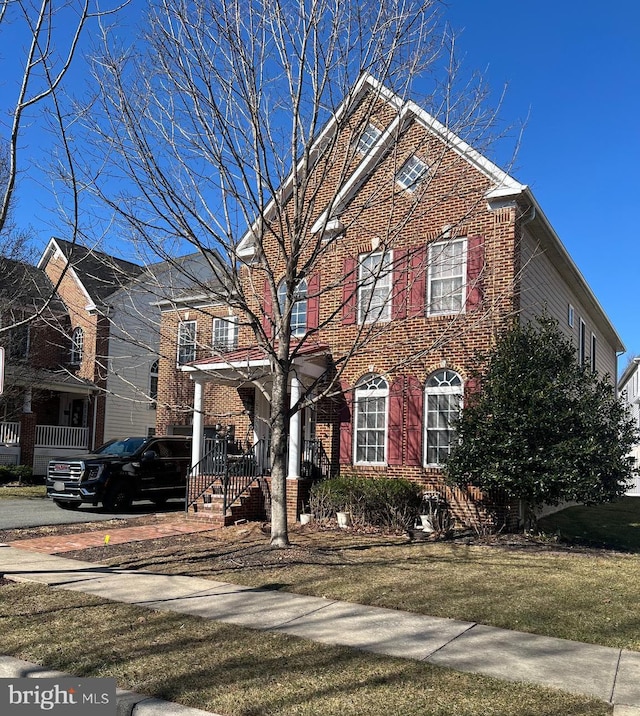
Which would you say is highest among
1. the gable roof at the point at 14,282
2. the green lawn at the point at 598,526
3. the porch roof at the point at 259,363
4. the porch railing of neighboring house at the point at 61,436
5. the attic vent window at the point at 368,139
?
the attic vent window at the point at 368,139

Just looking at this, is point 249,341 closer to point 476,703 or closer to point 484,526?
point 484,526

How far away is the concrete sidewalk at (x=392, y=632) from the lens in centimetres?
484

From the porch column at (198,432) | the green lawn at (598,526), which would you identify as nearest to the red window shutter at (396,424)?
the green lawn at (598,526)

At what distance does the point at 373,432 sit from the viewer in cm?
1450

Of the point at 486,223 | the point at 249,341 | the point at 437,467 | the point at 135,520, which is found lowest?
the point at 135,520

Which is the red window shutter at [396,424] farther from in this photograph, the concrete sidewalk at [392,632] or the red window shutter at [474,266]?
the concrete sidewalk at [392,632]

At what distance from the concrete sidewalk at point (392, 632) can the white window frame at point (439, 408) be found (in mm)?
6630

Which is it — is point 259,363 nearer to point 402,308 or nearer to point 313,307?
point 313,307

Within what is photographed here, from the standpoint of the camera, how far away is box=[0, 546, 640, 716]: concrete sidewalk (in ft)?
15.9

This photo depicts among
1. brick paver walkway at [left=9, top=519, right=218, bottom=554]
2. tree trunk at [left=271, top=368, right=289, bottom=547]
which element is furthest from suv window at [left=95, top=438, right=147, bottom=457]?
tree trunk at [left=271, top=368, right=289, bottom=547]

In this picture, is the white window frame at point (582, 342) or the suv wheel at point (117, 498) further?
the white window frame at point (582, 342)

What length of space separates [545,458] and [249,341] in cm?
826

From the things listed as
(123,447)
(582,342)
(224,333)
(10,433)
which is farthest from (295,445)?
(10,433)

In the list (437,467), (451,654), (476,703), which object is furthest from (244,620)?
(437,467)
